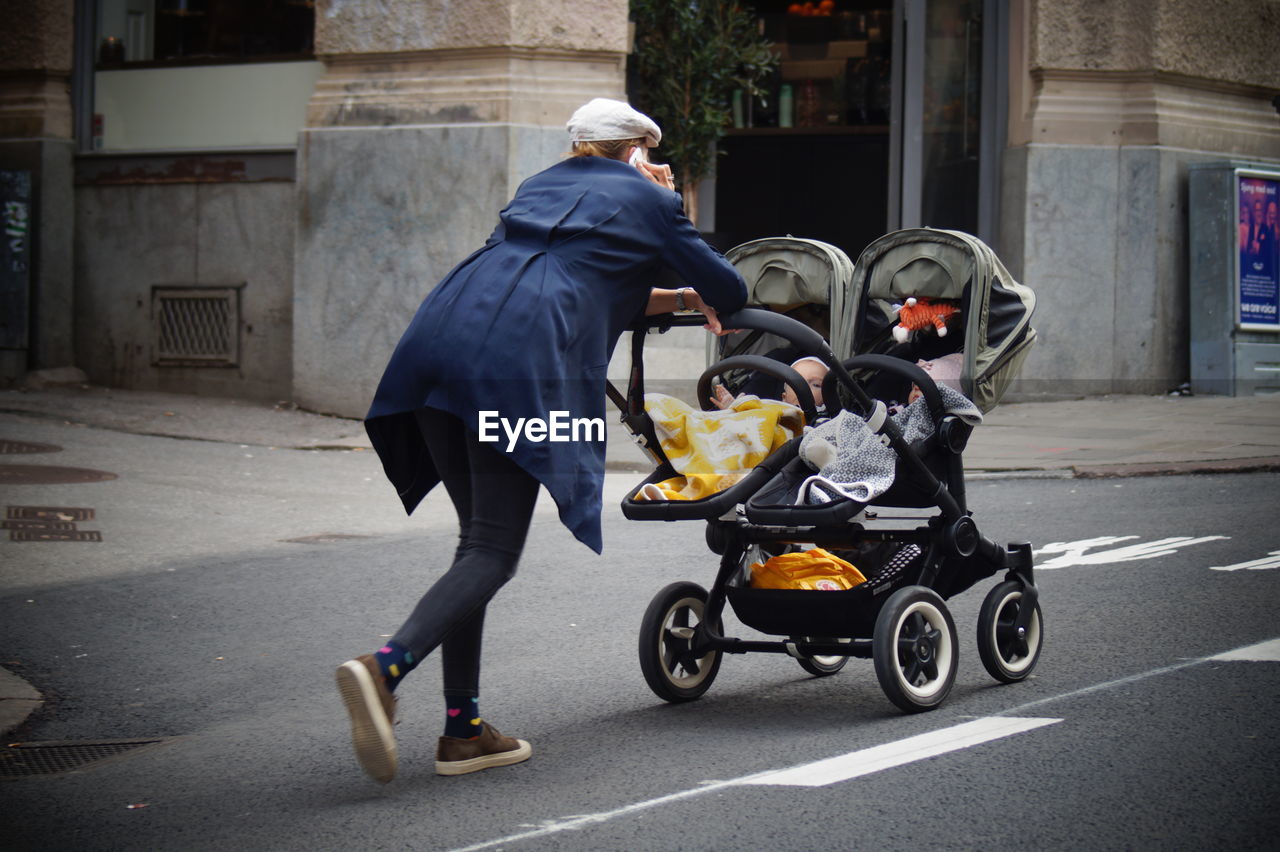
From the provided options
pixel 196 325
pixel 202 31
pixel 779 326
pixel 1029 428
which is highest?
pixel 202 31

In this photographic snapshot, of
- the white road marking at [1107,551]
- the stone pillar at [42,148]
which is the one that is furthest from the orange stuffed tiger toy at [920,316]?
the stone pillar at [42,148]

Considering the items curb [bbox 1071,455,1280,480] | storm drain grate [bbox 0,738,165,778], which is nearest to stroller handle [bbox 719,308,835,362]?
storm drain grate [bbox 0,738,165,778]

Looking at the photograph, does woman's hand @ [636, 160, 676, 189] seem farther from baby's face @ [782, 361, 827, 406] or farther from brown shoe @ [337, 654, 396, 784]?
brown shoe @ [337, 654, 396, 784]

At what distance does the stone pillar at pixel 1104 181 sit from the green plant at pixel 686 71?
2848mm

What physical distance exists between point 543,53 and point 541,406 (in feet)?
31.6

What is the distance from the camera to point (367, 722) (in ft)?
13.0

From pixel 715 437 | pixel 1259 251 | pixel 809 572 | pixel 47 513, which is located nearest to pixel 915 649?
pixel 809 572

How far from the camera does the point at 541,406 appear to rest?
4176mm

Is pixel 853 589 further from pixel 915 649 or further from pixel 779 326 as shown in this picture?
pixel 779 326

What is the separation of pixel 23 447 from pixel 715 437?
787 cm

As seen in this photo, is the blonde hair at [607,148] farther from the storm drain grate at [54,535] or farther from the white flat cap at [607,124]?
the storm drain grate at [54,535]

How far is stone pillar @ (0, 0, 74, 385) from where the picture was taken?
14891 millimetres

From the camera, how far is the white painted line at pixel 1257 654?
5469 mm

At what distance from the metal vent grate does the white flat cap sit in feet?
34.9
